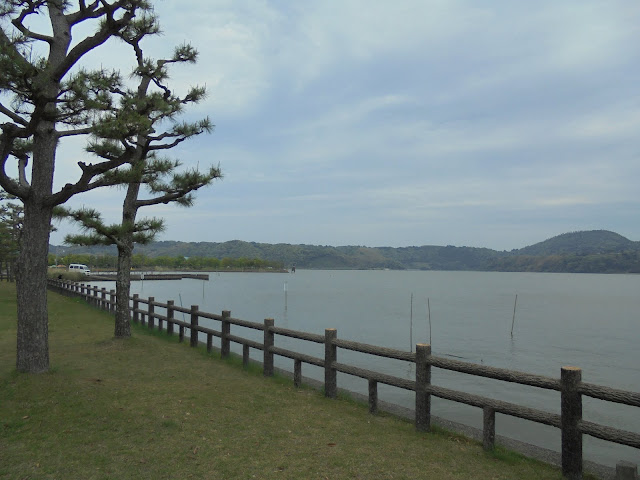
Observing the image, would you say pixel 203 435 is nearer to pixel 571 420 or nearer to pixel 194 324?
pixel 571 420

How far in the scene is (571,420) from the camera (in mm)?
4930

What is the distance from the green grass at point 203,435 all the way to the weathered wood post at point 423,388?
0.65 ft

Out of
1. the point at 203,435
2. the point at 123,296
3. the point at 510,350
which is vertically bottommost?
the point at 510,350

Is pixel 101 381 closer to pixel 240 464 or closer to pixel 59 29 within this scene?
pixel 240 464

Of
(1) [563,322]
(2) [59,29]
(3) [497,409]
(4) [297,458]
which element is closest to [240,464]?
(4) [297,458]

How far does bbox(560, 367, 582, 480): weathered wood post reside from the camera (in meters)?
4.88

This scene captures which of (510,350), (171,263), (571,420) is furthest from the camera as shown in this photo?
(171,263)

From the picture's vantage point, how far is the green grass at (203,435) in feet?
16.2

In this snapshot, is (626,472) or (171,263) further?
(171,263)

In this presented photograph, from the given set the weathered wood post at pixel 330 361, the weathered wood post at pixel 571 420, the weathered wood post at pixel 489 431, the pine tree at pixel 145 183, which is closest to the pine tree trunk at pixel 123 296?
the pine tree at pixel 145 183

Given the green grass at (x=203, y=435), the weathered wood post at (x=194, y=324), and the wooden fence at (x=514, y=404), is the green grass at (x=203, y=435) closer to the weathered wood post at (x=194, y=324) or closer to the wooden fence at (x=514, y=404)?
the wooden fence at (x=514, y=404)

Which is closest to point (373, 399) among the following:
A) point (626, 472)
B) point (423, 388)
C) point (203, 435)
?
point (423, 388)

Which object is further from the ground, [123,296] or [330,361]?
[123,296]

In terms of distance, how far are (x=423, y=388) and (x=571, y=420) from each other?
6.15 ft
